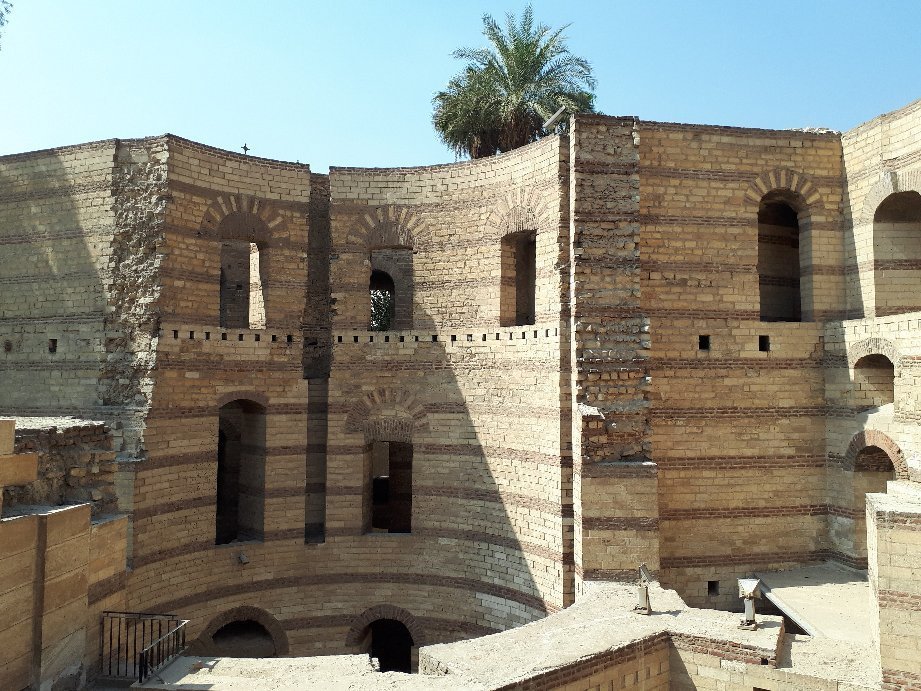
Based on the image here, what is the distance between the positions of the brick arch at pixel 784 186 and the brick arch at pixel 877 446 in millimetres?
4136

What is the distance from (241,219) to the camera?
1238cm

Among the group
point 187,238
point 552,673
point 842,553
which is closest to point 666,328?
point 842,553

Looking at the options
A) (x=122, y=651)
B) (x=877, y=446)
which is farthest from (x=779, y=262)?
(x=122, y=651)

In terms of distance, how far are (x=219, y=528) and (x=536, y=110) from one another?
48.7ft

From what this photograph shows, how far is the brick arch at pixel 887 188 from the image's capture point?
1039 centimetres

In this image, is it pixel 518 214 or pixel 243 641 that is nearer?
pixel 518 214

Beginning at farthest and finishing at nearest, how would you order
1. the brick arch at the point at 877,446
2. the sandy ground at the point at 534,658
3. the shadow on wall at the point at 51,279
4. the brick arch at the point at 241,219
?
the brick arch at the point at 241,219, the shadow on wall at the point at 51,279, the brick arch at the point at 877,446, the sandy ground at the point at 534,658

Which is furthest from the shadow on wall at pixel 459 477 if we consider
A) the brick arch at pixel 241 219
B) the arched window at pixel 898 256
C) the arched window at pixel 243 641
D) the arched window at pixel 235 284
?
the arched window at pixel 898 256

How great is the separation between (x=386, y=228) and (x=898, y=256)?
920 centimetres

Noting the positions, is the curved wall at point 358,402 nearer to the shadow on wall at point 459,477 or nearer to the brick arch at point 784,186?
the shadow on wall at point 459,477

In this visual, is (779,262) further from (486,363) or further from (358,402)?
(358,402)

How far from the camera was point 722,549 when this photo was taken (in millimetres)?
10930

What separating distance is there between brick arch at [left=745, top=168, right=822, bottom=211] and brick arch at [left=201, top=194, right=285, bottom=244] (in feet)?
28.7

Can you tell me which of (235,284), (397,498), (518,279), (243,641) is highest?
(235,284)
